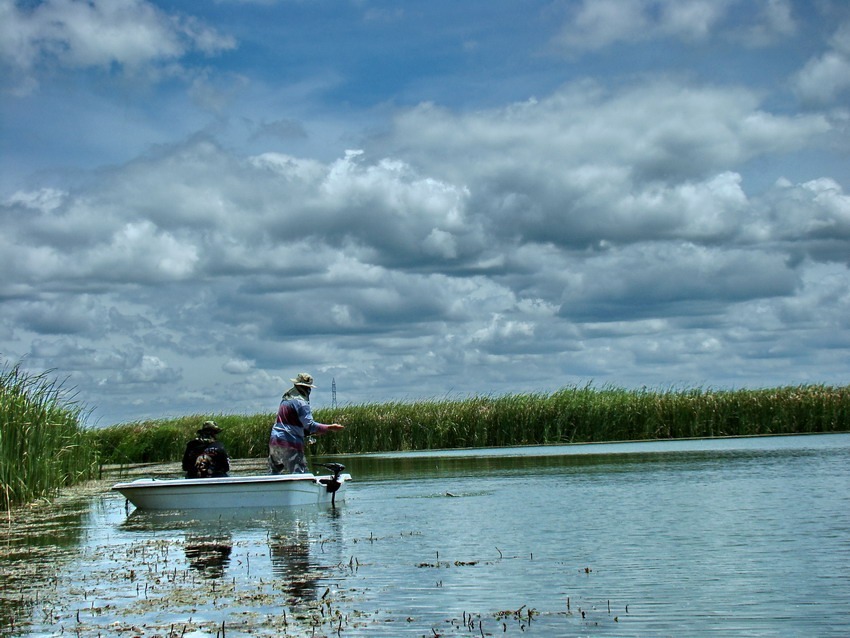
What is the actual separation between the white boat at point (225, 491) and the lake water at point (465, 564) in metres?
0.31

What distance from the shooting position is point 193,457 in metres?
18.8

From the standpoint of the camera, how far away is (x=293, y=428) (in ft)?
58.7

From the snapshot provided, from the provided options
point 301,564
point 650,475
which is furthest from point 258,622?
point 650,475

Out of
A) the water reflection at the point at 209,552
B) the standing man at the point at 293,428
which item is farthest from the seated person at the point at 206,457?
the water reflection at the point at 209,552

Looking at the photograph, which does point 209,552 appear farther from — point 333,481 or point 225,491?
point 333,481

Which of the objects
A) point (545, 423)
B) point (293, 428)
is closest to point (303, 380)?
point (293, 428)

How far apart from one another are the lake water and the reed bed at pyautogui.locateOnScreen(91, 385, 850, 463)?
1787 centimetres

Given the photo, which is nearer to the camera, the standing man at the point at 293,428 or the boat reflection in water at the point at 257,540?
the boat reflection in water at the point at 257,540

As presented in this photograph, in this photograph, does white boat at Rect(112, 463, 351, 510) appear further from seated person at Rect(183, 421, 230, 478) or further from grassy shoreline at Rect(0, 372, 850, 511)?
grassy shoreline at Rect(0, 372, 850, 511)

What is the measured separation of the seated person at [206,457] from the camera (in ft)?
61.2

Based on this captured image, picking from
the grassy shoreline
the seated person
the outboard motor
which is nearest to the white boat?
the outboard motor

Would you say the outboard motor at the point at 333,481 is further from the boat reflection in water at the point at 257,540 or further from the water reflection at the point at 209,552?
the water reflection at the point at 209,552

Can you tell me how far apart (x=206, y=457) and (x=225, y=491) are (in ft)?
5.86

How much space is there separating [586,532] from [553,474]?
406 inches
